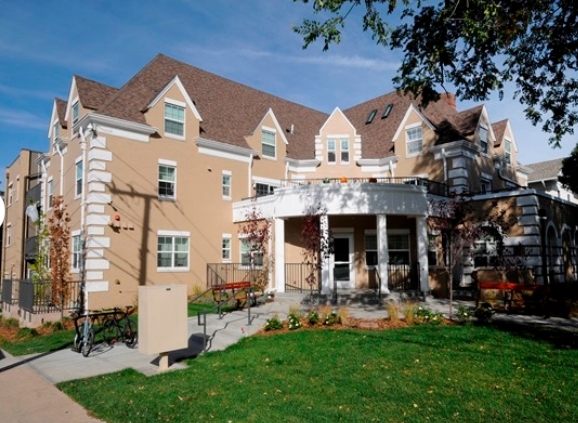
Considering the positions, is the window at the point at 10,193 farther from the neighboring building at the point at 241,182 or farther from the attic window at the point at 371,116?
→ the attic window at the point at 371,116

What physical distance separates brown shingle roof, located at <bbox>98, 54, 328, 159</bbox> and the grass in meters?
14.8

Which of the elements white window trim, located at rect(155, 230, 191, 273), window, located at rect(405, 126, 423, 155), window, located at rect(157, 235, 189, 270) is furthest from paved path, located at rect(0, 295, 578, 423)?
window, located at rect(405, 126, 423, 155)

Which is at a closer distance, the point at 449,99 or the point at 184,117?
the point at 184,117

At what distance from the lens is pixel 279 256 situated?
20359mm

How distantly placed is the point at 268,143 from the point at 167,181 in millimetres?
7107

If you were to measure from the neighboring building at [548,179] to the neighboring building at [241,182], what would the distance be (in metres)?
11.8

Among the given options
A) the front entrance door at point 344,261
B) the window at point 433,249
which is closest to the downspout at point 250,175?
the front entrance door at point 344,261

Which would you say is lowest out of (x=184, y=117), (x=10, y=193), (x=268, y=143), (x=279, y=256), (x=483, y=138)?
(x=279, y=256)

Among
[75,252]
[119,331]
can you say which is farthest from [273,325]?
[75,252]

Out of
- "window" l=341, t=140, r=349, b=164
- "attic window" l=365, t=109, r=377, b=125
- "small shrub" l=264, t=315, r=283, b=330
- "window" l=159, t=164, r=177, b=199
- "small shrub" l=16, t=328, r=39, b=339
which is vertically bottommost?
"small shrub" l=16, t=328, r=39, b=339

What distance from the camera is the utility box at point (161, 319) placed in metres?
8.95

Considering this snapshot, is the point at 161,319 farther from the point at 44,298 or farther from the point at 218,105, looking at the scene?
the point at 218,105

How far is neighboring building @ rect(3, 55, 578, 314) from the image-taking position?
63.3 ft

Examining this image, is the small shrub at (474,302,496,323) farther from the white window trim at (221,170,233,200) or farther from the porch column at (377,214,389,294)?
the white window trim at (221,170,233,200)
